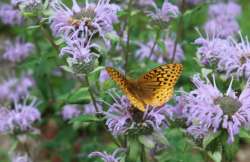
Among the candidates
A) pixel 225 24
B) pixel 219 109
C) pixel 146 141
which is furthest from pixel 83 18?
pixel 225 24

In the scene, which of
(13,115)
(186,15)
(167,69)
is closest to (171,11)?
(186,15)

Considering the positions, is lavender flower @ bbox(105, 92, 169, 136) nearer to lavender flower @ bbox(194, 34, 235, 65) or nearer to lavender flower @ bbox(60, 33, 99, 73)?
lavender flower @ bbox(60, 33, 99, 73)

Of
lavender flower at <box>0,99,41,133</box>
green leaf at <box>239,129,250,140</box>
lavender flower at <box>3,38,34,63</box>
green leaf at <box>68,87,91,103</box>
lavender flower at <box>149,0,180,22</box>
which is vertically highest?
lavender flower at <box>149,0,180,22</box>

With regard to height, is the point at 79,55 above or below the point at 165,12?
below

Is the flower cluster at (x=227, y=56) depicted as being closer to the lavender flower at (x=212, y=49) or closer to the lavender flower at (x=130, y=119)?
the lavender flower at (x=212, y=49)

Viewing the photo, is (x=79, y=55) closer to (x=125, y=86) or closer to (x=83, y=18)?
(x=83, y=18)

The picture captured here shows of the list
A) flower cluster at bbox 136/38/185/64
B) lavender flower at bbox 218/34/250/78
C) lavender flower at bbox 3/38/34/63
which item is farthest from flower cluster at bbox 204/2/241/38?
lavender flower at bbox 3/38/34/63
